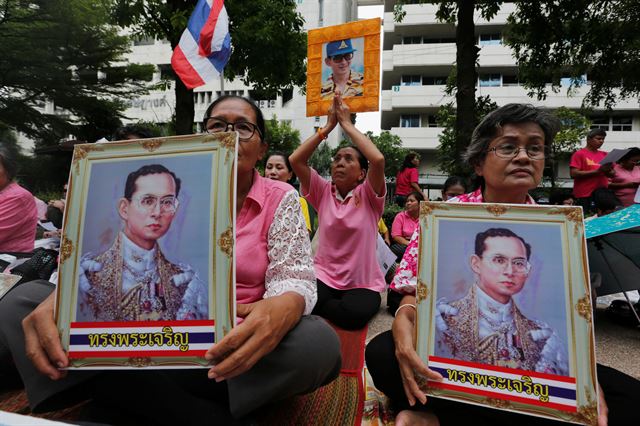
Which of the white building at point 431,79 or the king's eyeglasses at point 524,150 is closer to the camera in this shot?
the king's eyeglasses at point 524,150

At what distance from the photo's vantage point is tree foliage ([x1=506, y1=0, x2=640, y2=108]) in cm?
626

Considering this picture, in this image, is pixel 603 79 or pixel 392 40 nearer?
pixel 603 79

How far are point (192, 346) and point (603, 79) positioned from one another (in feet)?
29.8

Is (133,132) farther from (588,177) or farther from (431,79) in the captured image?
(431,79)

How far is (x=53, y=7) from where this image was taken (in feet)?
32.8

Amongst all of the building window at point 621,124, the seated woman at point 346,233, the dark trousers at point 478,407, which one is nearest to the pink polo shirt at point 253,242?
the dark trousers at point 478,407

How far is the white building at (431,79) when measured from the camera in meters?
25.3

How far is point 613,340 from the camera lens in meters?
2.53

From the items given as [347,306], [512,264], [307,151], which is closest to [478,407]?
[512,264]

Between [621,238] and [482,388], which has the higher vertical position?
[621,238]

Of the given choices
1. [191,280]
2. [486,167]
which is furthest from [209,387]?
[486,167]

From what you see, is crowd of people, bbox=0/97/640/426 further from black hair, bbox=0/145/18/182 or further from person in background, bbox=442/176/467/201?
person in background, bbox=442/176/467/201

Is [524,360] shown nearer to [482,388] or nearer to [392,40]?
[482,388]

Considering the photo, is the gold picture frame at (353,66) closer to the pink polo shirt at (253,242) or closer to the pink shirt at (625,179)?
the pink polo shirt at (253,242)
